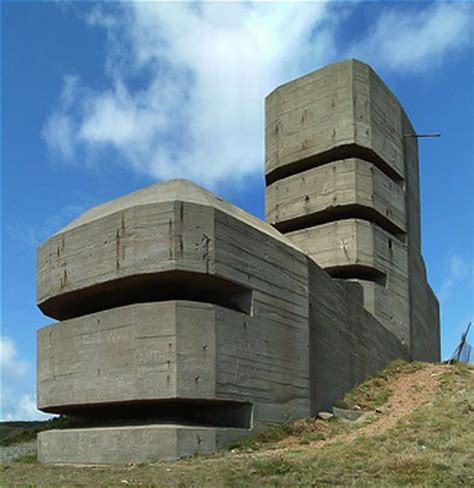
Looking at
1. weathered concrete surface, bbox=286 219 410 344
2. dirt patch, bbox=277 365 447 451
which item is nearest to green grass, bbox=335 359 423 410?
dirt patch, bbox=277 365 447 451

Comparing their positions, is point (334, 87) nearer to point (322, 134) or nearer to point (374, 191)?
point (322, 134)

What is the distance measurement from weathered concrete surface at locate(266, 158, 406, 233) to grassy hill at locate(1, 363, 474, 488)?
6181mm

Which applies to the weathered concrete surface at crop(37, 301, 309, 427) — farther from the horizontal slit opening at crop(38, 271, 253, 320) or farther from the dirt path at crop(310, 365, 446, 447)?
the dirt path at crop(310, 365, 446, 447)

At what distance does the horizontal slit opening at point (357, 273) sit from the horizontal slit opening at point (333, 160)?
3141 millimetres

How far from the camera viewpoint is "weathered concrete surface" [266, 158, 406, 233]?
20.2m

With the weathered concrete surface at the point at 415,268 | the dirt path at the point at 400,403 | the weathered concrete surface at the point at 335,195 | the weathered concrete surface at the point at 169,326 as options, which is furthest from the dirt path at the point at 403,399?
the weathered concrete surface at the point at 335,195

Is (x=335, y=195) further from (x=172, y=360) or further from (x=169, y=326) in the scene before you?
(x=172, y=360)

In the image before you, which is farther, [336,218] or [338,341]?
[336,218]

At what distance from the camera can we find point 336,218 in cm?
2070

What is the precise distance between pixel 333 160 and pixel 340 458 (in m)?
11.8

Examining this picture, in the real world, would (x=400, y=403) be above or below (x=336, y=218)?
below

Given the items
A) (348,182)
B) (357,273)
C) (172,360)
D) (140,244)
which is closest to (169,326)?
(172,360)

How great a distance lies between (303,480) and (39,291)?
24.9 feet

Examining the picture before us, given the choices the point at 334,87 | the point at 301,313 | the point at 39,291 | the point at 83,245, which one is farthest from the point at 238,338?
the point at 334,87
